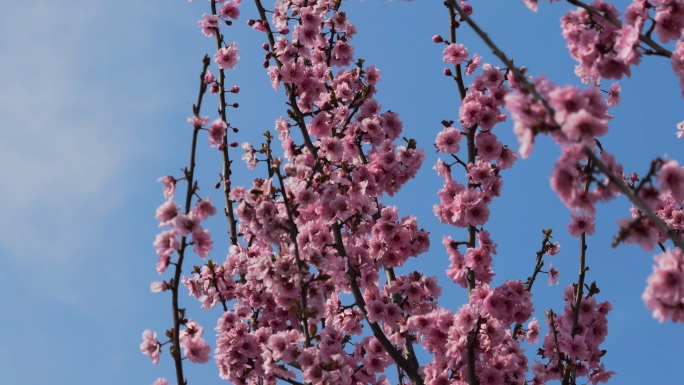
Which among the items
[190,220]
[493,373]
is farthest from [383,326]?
[190,220]

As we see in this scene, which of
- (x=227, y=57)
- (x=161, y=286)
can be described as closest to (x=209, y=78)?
(x=227, y=57)

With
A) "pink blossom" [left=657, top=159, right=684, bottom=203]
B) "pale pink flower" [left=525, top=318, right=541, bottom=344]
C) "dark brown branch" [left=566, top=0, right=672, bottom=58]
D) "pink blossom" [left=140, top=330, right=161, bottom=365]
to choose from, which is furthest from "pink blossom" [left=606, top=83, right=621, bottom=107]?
"pink blossom" [left=140, top=330, right=161, bottom=365]

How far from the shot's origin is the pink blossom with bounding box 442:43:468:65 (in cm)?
823

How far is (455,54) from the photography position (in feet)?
27.1

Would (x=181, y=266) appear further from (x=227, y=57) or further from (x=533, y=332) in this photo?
(x=533, y=332)

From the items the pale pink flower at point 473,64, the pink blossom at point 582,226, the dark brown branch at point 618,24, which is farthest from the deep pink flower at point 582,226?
the dark brown branch at point 618,24

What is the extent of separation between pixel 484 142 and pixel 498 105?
1.53 ft

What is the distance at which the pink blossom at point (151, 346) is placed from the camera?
5.36 metres

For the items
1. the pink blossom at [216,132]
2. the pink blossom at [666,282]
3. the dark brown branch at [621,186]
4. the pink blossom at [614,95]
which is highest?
the pink blossom at [614,95]

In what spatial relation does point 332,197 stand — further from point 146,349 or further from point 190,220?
point 146,349

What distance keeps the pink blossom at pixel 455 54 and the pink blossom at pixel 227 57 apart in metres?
2.73

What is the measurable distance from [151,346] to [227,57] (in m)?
4.61

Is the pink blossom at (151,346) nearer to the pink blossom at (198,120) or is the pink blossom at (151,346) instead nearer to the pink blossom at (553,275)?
the pink blossom at (198,120)

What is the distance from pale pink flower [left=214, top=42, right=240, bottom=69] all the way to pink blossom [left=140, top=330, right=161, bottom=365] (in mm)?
4461
